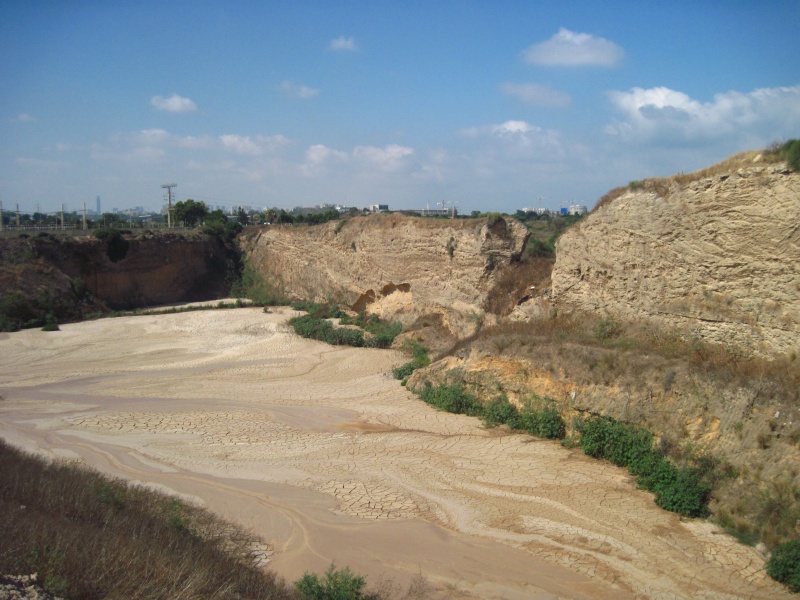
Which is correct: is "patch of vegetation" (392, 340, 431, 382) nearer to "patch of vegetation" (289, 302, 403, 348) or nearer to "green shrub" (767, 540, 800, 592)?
"patch of vegetation" (289, 302, 403, 348)

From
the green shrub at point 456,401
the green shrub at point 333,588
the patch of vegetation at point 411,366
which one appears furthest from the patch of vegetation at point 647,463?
the patch of vegetation at point 411,366

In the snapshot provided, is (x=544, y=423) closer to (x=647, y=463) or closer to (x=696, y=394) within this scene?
(x=647, y=463)

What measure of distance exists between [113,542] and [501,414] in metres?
8.89

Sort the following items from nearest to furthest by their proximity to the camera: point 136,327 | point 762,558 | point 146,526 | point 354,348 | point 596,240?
point 146,526 < point 762,558 < point 596,240 < point 354,348 < point 136,327

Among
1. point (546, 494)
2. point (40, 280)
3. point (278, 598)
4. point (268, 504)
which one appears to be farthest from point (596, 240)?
point (40, 280)

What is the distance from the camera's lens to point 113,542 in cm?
594

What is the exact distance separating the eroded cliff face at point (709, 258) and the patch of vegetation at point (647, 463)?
9.23 feet

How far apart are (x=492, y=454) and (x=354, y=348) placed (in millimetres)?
10593

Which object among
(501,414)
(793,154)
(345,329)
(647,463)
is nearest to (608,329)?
(501,414)

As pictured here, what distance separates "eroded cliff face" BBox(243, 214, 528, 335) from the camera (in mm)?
20344

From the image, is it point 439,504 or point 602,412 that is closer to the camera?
point 439,504

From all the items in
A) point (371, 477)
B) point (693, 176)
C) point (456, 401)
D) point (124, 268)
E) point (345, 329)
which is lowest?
point (371, 477)

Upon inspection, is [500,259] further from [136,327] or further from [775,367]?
[136,327]

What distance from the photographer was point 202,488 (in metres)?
10.5
